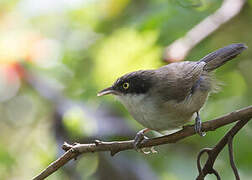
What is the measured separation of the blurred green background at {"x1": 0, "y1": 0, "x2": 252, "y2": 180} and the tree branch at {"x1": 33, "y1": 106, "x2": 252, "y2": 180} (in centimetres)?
178

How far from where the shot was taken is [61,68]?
18.9 ft

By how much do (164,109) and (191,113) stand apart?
27 centimetres

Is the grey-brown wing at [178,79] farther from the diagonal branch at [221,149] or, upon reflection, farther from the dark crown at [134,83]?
the diagonal branch at [221,149]

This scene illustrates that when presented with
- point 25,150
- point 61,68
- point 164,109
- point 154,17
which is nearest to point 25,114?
point 25,150

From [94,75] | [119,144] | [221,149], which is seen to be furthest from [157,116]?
[94,75]

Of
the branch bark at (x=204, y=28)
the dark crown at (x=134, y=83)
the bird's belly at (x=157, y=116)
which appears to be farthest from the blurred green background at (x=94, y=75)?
the bird's belly at (x=157, y=116)

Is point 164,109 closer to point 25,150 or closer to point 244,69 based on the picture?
point 244,69

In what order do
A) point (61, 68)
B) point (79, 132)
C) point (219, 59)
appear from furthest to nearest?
point (61, 68), point (79, 132), point (219, 59)

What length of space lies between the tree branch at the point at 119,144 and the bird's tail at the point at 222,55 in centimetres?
144

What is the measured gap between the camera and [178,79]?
4160 millimetres

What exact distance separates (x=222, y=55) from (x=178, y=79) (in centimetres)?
44

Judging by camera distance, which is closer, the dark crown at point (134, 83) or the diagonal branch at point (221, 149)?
the diagonal branch at point (221, 149)

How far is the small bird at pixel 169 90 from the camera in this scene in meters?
3.79

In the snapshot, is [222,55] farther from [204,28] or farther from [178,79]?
[204,28]
